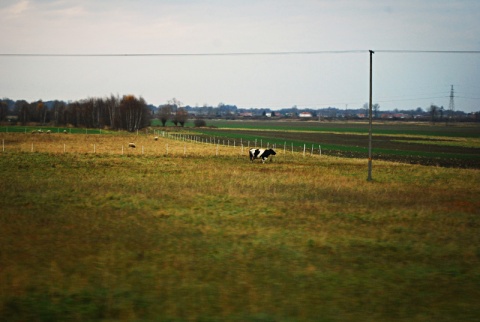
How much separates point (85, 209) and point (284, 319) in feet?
37.9

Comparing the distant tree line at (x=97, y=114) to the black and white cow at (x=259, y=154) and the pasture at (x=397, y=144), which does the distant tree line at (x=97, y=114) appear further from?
the black and white cow at (x=259, y=154)

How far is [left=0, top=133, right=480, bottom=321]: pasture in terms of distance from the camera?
791cm

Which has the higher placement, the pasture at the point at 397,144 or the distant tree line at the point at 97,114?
the distant tree line at the point at 97,114

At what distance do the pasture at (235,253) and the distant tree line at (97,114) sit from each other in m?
105

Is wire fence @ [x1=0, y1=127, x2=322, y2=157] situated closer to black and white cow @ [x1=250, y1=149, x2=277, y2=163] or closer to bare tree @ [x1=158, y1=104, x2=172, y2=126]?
black and white cow @ [x1=250, y1=149, x2=277, y2=163]

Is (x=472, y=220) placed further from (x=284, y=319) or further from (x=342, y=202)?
(x=284, y=319)

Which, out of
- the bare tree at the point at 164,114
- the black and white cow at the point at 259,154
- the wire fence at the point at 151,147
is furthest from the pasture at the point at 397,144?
the bare tree at the point at 164,114

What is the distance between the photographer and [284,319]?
7.35m

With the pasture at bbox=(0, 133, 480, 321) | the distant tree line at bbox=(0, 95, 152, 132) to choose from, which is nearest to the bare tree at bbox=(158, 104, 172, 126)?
the distant tree line at bbox=(0, 95, 152, 132)

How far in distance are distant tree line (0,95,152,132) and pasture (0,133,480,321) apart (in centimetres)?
10464

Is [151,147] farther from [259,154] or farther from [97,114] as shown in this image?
[97,114]

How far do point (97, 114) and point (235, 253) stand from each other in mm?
134199

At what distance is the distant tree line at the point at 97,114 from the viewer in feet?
418

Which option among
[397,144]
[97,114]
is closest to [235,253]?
[397,144]
